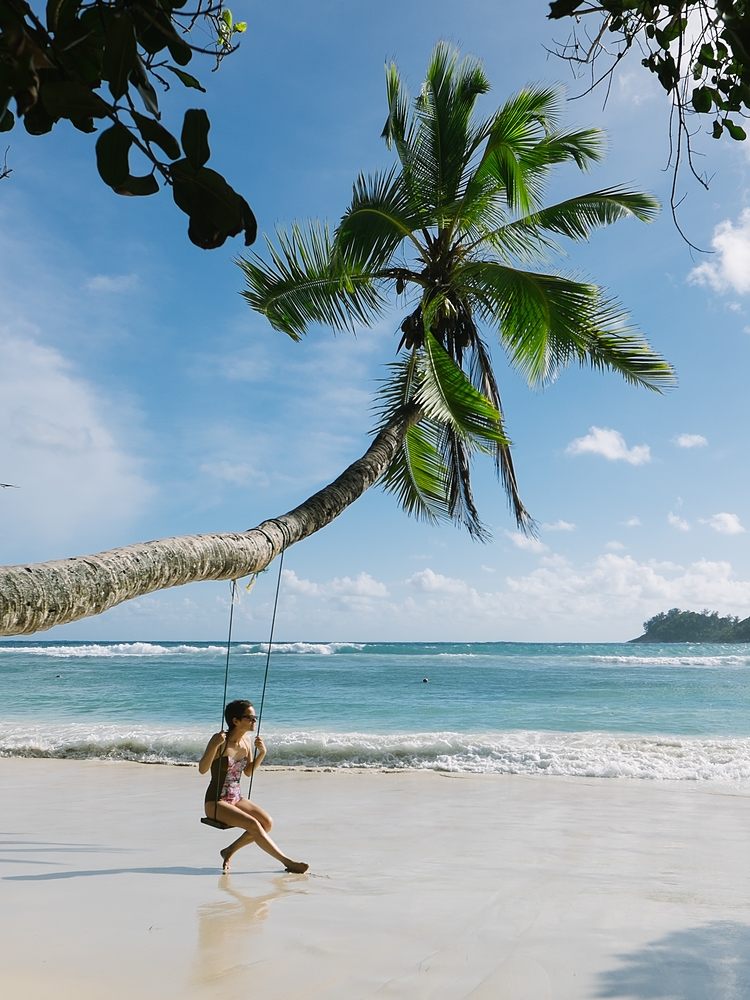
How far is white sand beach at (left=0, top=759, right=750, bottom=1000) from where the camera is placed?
3.43 m

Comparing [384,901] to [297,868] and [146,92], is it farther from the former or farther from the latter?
[146,92]

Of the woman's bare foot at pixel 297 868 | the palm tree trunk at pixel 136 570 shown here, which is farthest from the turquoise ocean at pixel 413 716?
the palm tree trunk at pixel 136 570

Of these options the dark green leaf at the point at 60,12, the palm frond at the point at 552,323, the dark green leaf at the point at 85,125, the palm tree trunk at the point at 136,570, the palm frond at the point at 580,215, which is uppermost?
the palm frond at the point at 580,215

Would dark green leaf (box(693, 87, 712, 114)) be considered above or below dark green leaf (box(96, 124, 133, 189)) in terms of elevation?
above

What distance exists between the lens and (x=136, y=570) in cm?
231

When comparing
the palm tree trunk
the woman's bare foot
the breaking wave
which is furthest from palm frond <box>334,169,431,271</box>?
the breaking wave

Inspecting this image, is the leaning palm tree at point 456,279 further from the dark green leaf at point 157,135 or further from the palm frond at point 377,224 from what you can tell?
the dark green leaf at point 157,135

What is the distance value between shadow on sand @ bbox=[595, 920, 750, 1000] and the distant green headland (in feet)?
248

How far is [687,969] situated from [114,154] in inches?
167

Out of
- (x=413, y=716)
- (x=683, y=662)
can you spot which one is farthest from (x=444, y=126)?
(x=683, y=662)

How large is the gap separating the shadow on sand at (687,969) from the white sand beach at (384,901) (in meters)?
0.01

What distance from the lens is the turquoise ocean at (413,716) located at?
11812 mm

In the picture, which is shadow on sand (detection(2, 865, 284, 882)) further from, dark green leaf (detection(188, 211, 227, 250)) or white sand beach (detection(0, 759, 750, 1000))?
dark green leaf (detection(188, 211, 227, 250))

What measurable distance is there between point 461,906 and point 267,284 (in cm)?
510
